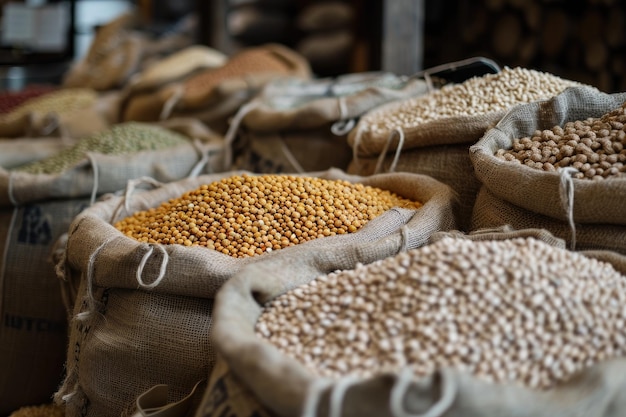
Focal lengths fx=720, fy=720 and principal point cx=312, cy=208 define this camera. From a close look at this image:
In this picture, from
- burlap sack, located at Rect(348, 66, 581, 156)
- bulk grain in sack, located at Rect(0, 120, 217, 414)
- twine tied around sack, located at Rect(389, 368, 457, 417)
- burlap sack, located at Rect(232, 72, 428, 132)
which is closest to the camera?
twine tied around sack, located at Rect(389, 368, 457, 417)

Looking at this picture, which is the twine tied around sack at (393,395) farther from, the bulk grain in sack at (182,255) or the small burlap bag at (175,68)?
the small burlap bag at (175,68)

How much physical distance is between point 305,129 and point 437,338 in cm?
105

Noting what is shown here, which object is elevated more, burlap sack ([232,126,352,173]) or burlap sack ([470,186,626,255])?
burlap sack ([470,186,626,255])

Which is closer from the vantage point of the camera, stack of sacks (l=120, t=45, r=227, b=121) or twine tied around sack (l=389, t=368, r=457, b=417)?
twine tied around sack (l=389, t=368, r=457, b=417)

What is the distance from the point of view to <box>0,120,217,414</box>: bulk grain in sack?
157 centimetres

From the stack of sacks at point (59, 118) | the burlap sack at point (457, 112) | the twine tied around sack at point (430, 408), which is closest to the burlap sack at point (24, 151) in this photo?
the stack of sacks at point (59, 118)

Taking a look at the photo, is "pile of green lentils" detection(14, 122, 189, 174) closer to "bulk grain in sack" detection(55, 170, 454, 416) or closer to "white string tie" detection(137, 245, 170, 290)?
"bulk grain in sack" detection(55, 170, 454, 416)

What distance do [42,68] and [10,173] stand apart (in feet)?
12.9

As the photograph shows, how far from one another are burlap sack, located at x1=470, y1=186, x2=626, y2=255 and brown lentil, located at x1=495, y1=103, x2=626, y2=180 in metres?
0.07

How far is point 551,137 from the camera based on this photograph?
3.78ft

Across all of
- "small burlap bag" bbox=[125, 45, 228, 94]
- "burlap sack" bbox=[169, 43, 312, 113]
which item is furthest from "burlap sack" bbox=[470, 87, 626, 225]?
"small burlap bag" bbox=[125, 45, 228, 94]

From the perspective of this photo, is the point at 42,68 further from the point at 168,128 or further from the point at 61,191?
the point at 61,191

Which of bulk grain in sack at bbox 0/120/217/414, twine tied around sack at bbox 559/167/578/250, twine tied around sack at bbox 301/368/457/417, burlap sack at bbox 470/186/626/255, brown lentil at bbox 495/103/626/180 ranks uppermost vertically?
brown lentil at bbox 495/103/626/180

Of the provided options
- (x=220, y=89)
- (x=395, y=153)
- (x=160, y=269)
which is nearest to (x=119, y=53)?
(x=220, y=89)
